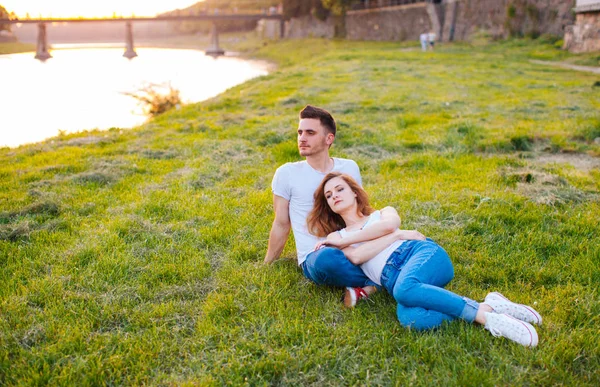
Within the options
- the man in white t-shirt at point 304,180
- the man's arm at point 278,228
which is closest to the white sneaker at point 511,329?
the man in white t-shirt at point 304,180

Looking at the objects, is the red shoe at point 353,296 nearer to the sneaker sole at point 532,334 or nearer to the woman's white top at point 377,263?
the woman's white top at point 377,263

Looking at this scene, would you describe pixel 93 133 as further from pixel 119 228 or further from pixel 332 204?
pixel 332 204

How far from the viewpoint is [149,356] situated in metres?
3.31

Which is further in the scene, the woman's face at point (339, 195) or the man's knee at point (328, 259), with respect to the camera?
the woman's face at point (339, 195)

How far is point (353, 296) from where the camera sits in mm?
3865

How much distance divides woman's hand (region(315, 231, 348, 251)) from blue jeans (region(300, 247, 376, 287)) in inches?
2.7

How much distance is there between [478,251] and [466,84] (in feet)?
45.6

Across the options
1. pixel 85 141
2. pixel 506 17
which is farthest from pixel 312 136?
pixel 506 17

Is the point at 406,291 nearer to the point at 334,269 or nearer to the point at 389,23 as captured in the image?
the point at 334,269

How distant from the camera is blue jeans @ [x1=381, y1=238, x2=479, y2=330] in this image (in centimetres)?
341

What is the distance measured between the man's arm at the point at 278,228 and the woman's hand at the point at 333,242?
0.56 meters

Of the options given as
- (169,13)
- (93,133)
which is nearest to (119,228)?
(93,133)

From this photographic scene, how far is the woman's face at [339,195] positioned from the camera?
13.6 feet

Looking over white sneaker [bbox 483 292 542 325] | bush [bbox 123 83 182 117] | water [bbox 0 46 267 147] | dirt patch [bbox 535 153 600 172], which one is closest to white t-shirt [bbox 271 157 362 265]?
white sneaker [bbox 483 292 542 325]
